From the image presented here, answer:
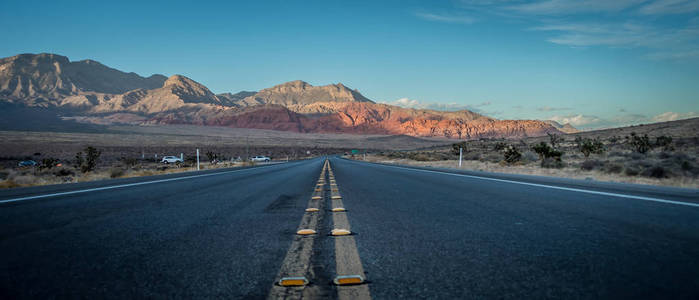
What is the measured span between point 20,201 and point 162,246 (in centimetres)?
444

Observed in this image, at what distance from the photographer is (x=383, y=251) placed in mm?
2863

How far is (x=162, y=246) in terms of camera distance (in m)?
2.99

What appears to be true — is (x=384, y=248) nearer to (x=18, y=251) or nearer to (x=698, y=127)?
(x=18, y=251)

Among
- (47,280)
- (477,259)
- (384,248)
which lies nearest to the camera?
(47,280)

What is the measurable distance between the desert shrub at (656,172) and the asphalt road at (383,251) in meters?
A: 9.68

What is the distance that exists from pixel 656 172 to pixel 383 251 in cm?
1451

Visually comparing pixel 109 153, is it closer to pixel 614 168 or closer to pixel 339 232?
pixel 614 168

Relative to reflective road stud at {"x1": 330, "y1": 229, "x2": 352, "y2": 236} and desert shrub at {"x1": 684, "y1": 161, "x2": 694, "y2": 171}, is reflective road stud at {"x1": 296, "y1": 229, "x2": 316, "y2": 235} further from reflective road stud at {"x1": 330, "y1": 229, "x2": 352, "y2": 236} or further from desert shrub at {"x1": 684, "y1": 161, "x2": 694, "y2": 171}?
desert shrub at {"x1": 684, "y1": 161, "x2": 694, "y2": 171}

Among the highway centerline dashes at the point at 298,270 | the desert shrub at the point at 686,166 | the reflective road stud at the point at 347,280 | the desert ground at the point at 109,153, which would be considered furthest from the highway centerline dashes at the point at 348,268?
the desert shrub at the point at 686,166

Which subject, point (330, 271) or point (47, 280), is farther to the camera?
point (330, 271)

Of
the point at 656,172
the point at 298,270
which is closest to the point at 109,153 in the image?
the point at 656,172

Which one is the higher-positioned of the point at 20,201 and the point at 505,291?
the point at 505,291

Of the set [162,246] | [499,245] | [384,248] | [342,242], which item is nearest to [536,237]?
[499,245]

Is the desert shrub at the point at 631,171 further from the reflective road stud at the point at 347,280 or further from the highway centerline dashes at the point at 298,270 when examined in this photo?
the reflective road stud at the point at 347,280
